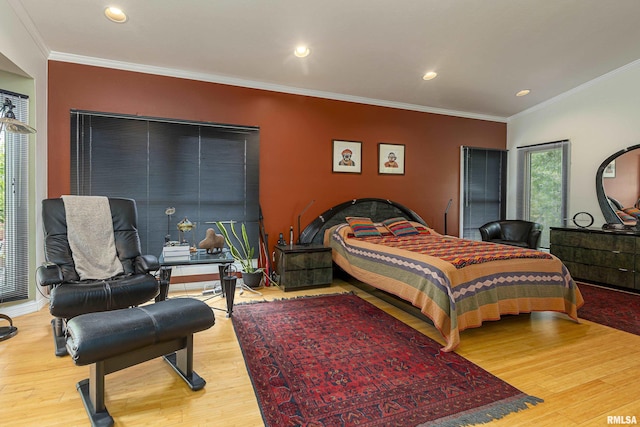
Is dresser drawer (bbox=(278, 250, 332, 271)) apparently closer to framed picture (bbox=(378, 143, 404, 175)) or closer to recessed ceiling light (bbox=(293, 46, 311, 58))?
framed picture (bbox=(378, 143, 404, 175))

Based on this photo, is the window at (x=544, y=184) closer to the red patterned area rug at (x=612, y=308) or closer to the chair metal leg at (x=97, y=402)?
the red patterned area rug at (x=612, y=308)

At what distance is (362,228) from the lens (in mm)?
4449

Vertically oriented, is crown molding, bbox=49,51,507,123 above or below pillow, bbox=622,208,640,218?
above

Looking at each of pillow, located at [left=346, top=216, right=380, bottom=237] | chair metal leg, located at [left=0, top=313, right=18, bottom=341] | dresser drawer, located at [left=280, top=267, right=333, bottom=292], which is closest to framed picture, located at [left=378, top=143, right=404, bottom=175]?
pillow, located at [left=346, top=216, right=380, bottom=237]

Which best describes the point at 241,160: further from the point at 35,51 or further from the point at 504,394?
the point at 504,394

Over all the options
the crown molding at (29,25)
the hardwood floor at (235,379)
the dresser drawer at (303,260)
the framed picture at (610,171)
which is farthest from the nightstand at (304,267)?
the framed picture at (610,171)

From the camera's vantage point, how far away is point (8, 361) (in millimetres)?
2312

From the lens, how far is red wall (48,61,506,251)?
12.3 feet

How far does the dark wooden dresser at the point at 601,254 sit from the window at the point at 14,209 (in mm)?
6644

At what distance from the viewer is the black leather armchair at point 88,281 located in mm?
2367

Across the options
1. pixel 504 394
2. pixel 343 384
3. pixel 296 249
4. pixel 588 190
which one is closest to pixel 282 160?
pixel 296 249

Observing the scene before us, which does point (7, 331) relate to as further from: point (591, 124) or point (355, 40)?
point (591, 124)

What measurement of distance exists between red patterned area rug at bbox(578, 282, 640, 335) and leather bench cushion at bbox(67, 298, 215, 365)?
360cm

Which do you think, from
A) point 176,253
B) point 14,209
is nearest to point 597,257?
point 176,253
